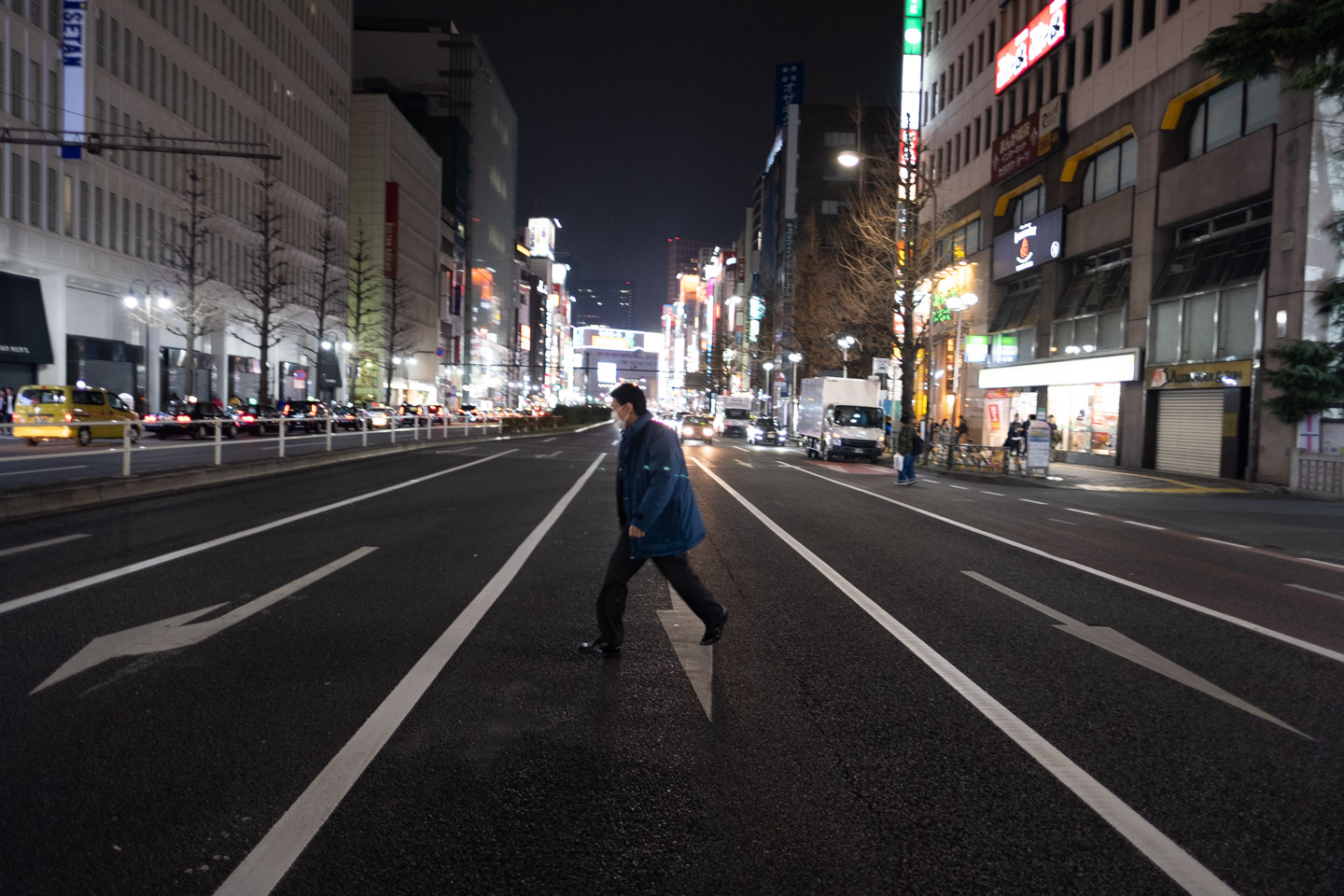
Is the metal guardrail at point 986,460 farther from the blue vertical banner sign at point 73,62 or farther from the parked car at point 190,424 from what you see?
the blue vertical banner sign at point 73,62

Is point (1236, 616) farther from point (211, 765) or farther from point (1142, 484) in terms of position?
point (1142, 484)

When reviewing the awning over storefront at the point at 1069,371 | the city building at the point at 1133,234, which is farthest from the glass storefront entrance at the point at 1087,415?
the awning over storefront at the point at 1069,371

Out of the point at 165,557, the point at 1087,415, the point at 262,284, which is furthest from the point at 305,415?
the point at 165,557

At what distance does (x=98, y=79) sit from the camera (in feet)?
142

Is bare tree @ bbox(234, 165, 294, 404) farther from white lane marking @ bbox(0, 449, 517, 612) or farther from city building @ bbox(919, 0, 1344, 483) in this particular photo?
white lane marking @ bbox(0, 449, 517, 612)

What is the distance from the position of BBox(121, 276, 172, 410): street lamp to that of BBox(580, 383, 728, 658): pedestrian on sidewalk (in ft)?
147

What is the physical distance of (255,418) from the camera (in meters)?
37.0

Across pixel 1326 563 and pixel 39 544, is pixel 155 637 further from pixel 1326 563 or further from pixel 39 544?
pixel 1326 563

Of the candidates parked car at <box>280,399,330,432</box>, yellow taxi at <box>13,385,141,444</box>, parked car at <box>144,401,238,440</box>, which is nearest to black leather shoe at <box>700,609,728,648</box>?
yellow taxi at <box>13,385,141,444</box>

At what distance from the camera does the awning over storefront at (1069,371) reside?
31.6 m

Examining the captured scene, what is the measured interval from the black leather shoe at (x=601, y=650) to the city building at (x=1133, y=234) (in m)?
23.3

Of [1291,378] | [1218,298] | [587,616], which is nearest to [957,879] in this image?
[587,616]

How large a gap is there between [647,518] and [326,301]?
66.7m

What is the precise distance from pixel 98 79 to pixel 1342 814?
170ft
